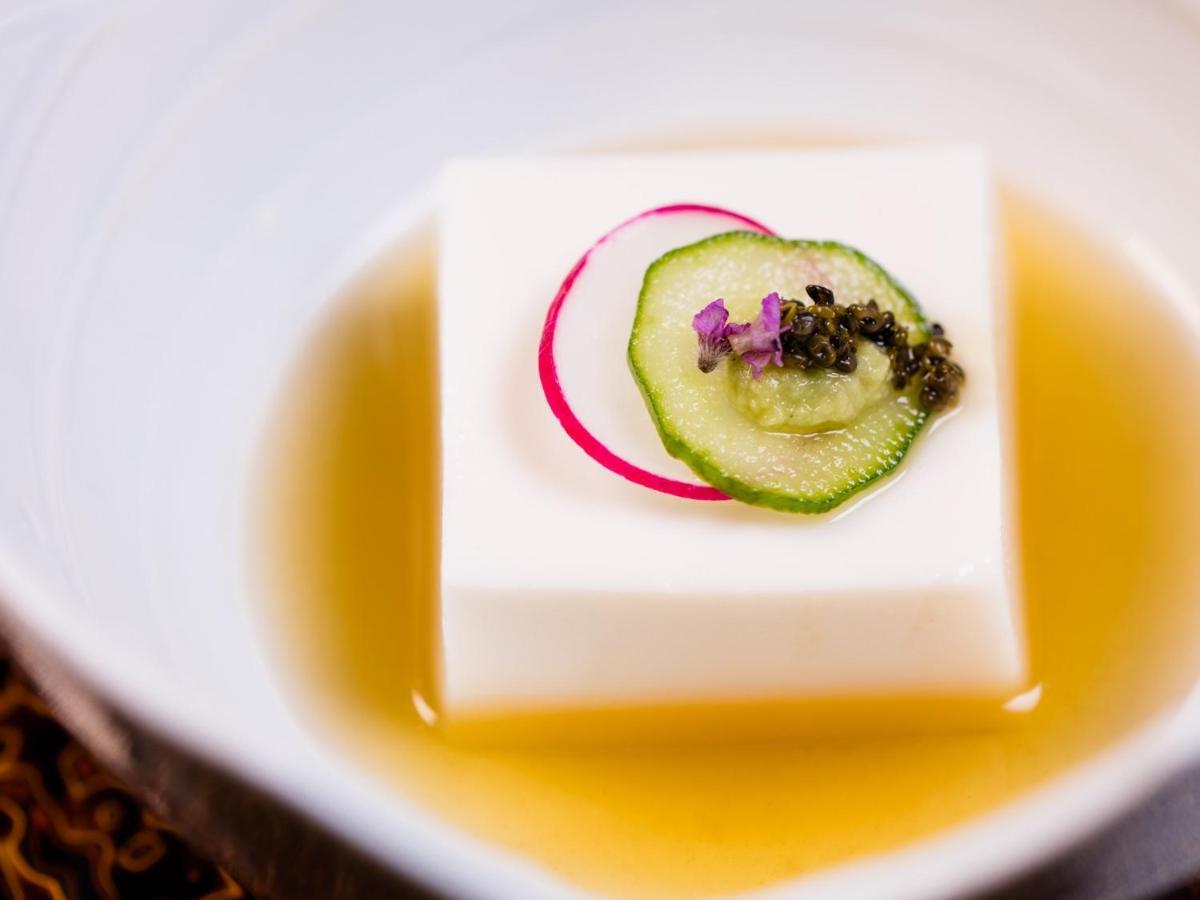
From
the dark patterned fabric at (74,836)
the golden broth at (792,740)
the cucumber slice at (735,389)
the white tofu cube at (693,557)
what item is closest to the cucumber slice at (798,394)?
the cucumber slice at (735,389)

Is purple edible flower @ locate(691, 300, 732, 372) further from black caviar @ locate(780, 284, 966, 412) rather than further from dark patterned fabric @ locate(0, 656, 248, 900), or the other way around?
dark patterned fabric @ locate(0, 656, 248, 900)

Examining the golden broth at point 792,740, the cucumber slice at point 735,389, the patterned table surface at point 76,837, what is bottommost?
the patterned table surface at point 76,837

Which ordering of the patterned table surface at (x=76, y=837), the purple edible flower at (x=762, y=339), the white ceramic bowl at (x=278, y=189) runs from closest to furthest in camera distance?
the white ceramic bowl at (x=278, y=189) < the purple edible flower at (x=762, y=339) < the patterned table surface at (x=76, y=837)

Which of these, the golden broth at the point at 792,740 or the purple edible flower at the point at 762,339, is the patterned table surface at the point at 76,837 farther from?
the purple edible flower at the point at 762,339

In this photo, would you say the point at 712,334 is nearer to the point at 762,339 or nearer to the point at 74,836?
the point at 762,339

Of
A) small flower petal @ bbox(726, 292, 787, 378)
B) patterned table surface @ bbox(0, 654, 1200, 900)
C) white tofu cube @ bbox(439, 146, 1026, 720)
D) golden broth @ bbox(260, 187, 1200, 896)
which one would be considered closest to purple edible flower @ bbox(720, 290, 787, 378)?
small flower petal @ bbox(726, 292, 787, 378)

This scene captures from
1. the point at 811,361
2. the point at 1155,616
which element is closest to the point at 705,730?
the point at 811,361
